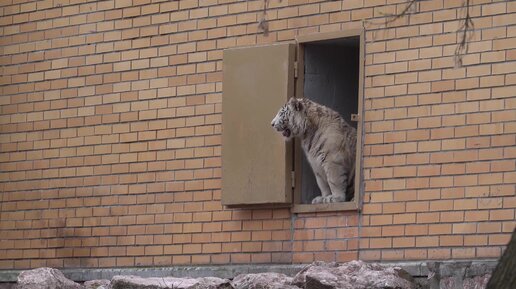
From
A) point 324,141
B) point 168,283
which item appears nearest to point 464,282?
point 324,141

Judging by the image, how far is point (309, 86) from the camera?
1259 centimetres

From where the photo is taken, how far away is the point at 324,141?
12.2m

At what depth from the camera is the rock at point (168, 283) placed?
10992 mm

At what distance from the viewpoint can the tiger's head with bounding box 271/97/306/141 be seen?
12023 millimetres

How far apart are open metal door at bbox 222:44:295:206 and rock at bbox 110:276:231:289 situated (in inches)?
51.5

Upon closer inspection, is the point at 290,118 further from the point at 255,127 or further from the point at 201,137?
the point at 201,137

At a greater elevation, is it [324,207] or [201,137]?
[201,137]

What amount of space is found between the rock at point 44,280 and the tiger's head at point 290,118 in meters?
2.38

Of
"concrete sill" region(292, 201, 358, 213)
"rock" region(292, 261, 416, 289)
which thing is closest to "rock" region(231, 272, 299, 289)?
"rock" region(292, 261, 416, 289)

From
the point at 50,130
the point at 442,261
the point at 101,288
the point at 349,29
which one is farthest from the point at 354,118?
the point at 50,130

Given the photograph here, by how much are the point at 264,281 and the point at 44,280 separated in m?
2.42

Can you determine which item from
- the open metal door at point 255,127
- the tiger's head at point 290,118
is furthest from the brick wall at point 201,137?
the tiger's head at point 290,118

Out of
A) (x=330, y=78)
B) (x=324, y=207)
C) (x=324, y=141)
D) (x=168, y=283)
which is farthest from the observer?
(x=330, y=78)

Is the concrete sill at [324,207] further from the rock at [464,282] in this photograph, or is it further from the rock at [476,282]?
the rock at [476,282]
